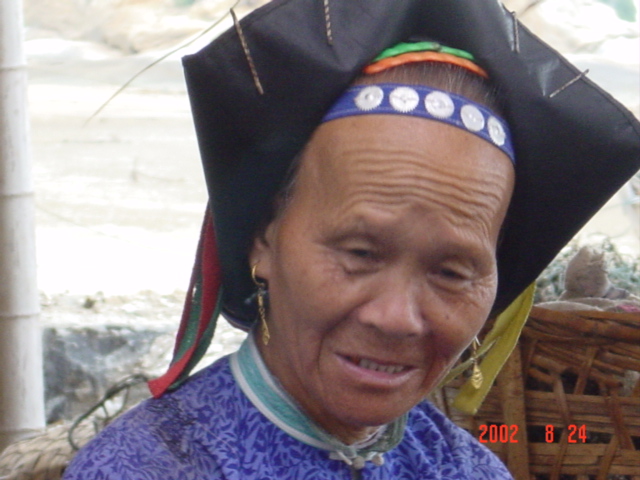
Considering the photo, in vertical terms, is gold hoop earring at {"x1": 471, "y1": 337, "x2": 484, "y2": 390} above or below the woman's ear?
below

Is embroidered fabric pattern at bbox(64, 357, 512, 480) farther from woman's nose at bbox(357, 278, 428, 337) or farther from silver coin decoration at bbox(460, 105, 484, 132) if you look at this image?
silver coin decoration at bbox(460, 105, 484, 132)

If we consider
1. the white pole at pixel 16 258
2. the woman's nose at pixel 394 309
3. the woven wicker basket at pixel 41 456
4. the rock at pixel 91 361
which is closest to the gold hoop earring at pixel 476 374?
the woman's nose at pixel 394 309

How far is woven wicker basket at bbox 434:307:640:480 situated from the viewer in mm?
2230

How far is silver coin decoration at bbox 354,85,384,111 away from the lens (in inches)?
49.1

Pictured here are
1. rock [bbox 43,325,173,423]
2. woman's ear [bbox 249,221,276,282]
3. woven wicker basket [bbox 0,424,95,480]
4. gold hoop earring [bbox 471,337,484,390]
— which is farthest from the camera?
rock [bbox 43,325,173,423]

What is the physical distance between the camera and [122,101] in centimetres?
341

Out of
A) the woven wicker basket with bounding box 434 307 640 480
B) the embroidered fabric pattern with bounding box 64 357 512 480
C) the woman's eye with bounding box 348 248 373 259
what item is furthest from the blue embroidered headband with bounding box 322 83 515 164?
the woven wicker basket with bounding box 434 307 640 480

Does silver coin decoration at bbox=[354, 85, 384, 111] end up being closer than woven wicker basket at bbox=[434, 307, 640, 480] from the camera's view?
Yes

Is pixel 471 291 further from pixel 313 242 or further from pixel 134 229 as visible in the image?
pixel 134 229

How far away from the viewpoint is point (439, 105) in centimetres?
125

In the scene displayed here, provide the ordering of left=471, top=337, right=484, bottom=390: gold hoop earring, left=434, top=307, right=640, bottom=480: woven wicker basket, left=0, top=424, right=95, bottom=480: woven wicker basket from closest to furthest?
left=471, top=337, right=484, bottom=390: gold hoop earring → left=0, top=424, right=95, bottom=480: woven wicker basket → left=434, top=307, right=640, bottom=480: woven wicker basket

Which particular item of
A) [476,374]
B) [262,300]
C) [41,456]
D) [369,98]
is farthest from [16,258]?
[369,98]

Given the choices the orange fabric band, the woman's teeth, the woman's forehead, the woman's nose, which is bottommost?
the woman's teeth

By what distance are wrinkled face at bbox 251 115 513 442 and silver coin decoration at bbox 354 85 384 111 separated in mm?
16
